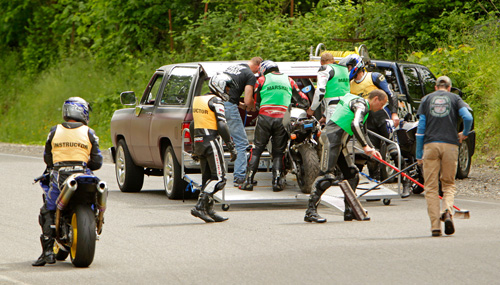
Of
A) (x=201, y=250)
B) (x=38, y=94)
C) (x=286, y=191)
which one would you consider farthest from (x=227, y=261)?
(x=38, y=94)

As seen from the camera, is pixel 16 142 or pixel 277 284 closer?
pixel 277 284

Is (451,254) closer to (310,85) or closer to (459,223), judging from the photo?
(459,223)

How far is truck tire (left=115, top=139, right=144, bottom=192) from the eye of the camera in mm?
14828

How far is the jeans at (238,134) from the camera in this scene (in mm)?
12805

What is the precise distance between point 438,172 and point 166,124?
480 cm

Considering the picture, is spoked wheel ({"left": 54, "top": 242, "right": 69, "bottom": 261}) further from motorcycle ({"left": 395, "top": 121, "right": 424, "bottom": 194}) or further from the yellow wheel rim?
motorcycle ({"left": 395, "top": 121, "right": 424, "bottom": 194})

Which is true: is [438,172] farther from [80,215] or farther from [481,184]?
[481,184]

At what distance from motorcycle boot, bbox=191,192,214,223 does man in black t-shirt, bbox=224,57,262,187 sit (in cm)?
180

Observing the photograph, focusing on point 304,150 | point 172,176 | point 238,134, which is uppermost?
point 238,134

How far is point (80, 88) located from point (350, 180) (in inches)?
928

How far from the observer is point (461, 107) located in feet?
32.3

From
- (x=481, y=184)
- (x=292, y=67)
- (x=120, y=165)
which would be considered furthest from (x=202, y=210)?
(x=481, y=184)

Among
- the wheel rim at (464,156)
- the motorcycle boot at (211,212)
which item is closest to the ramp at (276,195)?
the motorcycle boot at (211,212)

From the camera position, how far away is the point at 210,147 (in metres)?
11.1
